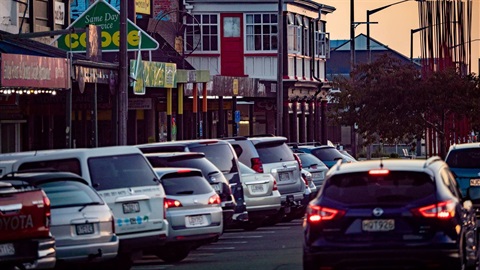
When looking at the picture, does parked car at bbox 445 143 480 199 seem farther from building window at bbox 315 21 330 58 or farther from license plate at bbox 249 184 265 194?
building window at bbox 315 21 330 58

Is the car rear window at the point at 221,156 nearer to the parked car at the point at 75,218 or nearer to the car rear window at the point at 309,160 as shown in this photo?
the parked car at the point at 75,218

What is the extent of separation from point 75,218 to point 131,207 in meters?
1.87

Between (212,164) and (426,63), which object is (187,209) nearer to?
(212,164)

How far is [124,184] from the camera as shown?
62.6 feet

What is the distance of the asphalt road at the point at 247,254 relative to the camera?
19797 mm

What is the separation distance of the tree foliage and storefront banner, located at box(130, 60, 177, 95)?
2047 centimetres

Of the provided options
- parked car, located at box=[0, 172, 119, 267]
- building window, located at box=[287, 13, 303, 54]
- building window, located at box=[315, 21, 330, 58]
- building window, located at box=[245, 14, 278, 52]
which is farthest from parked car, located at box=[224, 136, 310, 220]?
building window, located at box=[315, 21, 330, 58]

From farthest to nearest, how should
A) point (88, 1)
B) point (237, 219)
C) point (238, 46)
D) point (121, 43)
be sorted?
1. point (238, 46)
2. point (88, 1)
3. point (121, 43)
4. point (237, 219)

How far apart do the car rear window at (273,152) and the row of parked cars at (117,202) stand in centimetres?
397

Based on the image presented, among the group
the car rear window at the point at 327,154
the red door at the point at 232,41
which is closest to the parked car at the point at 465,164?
the car rear window at the point at 327,154

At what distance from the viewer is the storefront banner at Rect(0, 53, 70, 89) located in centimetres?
2902

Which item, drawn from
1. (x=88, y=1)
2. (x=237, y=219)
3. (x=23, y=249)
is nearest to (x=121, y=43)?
(x=237, y=219)

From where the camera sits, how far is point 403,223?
48.5 ft

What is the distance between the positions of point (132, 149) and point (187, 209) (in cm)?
179
